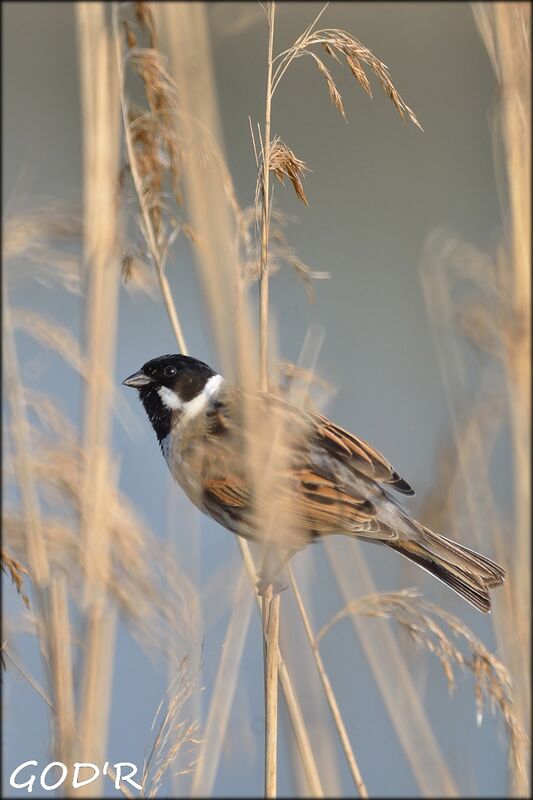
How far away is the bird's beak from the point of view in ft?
8.63

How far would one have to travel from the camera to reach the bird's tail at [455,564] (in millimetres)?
2209

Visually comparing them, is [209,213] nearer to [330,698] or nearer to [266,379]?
[266,379]

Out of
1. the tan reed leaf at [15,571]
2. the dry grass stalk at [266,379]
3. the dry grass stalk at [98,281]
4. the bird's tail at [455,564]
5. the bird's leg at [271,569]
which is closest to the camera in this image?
the dry grass stalk at [266,379]

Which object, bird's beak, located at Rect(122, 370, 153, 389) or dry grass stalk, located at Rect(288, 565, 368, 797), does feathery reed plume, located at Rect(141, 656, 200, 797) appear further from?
bird's beak, located at Rect(122, 370, 153, 389)

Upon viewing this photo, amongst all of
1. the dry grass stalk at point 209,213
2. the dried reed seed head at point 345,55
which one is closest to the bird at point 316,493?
the dry grass stalk at point 209,213

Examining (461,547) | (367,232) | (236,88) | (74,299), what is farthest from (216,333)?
(367,232)

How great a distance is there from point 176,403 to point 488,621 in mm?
2910

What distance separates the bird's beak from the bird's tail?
69 centimetres

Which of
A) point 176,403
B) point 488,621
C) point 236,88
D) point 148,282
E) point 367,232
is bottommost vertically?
point 488,621

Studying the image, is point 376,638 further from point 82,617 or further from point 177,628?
point 82,617

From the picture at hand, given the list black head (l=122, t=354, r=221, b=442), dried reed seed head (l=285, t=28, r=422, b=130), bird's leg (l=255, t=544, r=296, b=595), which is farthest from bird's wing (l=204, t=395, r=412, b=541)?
dried reed seed head (l=285, t=28, r=422, b=130)

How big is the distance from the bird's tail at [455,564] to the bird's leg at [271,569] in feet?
0.90

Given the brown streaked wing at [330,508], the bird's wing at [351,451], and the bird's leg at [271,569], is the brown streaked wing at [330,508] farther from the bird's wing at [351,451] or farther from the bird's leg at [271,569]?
the bird's leg at [271,569]

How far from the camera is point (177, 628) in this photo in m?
2.50
